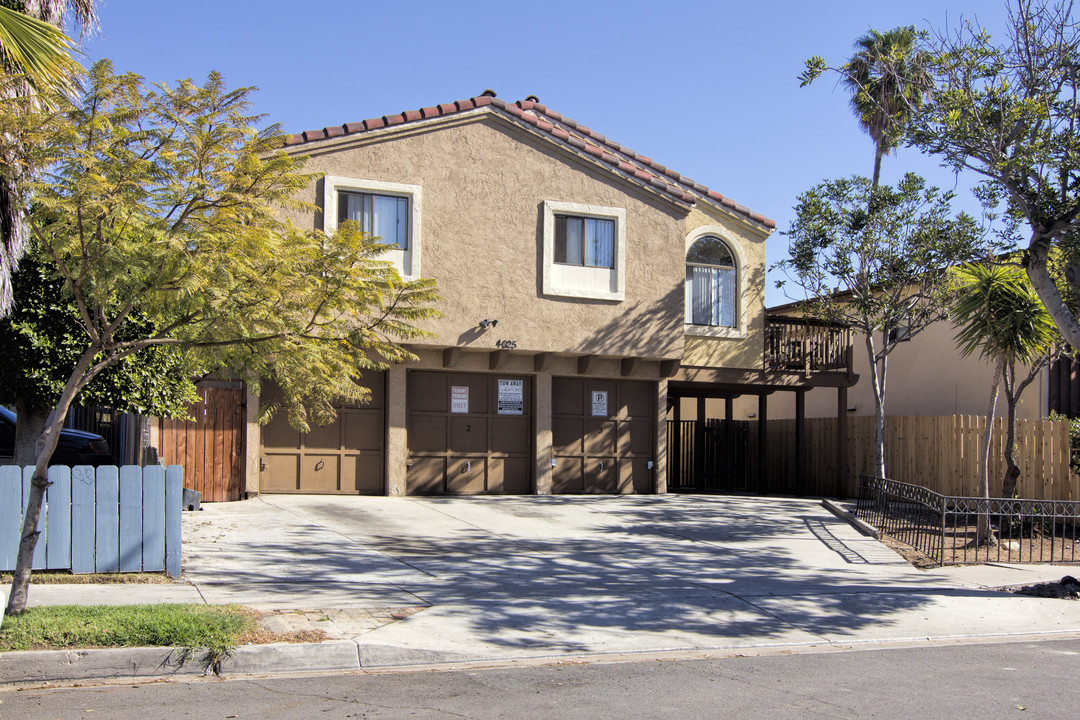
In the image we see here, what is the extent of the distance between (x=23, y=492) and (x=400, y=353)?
13.3 ft

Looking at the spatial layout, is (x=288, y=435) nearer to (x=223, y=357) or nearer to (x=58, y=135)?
(x=223, y=357)

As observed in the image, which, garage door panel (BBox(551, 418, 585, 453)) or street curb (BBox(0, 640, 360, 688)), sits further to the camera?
garage door panel (BBox(551, 418, 585, 453))

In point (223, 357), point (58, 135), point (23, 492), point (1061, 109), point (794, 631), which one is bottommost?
point (794, 631)

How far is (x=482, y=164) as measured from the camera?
58.1 feet

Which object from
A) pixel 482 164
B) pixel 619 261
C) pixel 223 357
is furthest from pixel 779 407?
pixel 223 357

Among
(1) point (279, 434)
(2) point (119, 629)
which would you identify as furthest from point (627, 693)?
(1) point (279, 434)

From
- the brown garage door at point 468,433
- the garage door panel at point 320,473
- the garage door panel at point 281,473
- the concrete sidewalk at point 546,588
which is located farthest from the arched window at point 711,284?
the garage door panel at point 281,473

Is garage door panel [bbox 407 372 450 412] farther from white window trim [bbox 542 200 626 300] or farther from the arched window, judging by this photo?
the arched window

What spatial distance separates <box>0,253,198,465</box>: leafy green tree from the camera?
1186 cm

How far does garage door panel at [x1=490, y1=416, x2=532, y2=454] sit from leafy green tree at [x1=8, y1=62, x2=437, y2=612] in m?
10.1

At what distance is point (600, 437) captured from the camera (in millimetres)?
19500

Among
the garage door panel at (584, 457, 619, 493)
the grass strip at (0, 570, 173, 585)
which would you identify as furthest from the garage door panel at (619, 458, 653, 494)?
the grass strip at (0, 570, 173, 585)

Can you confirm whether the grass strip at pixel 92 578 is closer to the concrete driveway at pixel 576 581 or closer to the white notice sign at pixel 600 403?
the concrete driveway at pixel 576 581

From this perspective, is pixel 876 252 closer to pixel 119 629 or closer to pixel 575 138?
pixel 575 138
